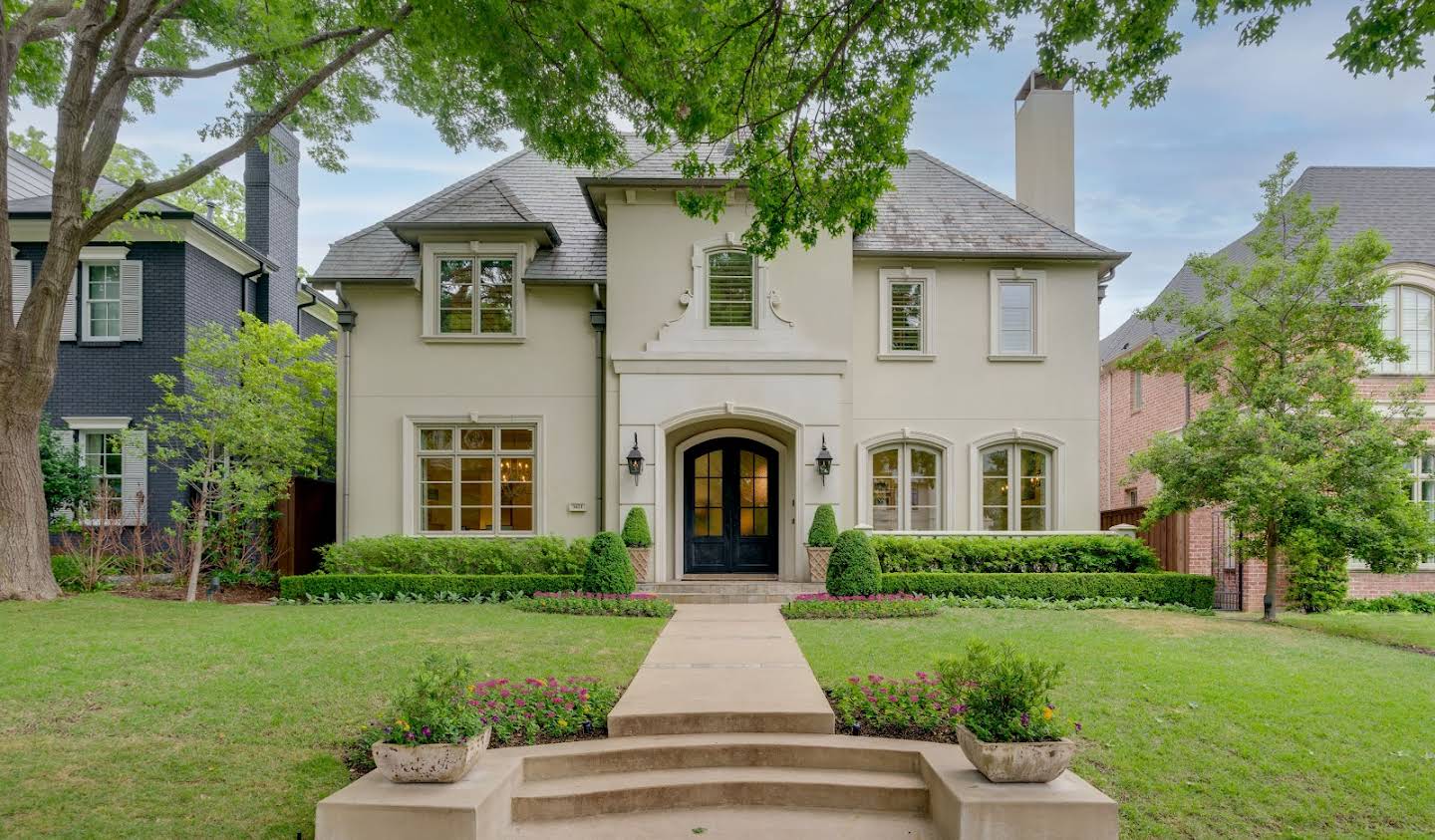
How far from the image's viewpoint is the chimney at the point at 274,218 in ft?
59.3

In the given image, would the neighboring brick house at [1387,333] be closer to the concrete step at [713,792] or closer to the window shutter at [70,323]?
the concrete step at [713,792]

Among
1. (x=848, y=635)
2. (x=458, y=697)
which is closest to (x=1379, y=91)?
(x=848, y=635)

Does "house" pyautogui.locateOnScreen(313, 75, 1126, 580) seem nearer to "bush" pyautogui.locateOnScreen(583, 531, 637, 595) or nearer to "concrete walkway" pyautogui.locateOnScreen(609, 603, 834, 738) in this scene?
"bush" pyautogui.locateOnScreen(583, 531, 637, 595)

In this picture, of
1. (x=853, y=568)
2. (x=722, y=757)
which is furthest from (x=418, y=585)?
(x=722, y=757)

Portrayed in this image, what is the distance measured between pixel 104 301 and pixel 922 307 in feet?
49.5

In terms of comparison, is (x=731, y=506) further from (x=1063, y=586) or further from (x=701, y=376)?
(x=1063, y=586)

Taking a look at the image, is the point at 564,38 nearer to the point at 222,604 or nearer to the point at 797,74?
the point at 797,74

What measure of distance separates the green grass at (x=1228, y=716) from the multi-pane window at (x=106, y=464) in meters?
12.8

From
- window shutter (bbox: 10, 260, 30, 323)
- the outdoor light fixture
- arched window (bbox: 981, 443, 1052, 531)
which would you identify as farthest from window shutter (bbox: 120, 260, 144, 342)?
arched window (bbox: 981, 443, 1052, 531)

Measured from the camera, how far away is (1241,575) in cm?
1370

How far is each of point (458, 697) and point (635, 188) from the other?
10349 mm

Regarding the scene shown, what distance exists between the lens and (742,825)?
15.6 ft

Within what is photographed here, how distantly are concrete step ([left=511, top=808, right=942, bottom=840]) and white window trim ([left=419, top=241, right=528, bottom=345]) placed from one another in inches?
408

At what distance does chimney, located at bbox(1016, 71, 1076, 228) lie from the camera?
16422 mm
